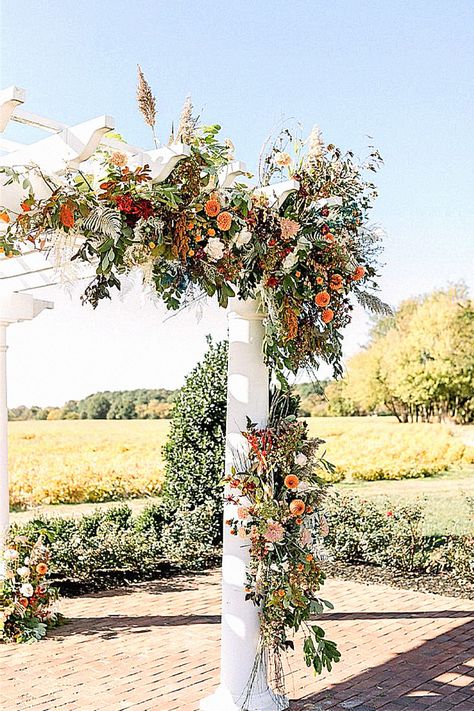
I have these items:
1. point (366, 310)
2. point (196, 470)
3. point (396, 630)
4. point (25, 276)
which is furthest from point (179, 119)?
point (196, 470)

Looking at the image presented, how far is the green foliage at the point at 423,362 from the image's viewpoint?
357 inches

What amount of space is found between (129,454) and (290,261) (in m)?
5.96

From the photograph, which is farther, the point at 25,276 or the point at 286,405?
the point at 25,276

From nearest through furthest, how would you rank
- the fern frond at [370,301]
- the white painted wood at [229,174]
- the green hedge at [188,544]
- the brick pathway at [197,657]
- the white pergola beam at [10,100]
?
the white pergola beam at [10,100] < the white painted wood at [229,174] < the fern frond at [370,301] < the brick pathway at [197,657] < the green hedge at [188,544]

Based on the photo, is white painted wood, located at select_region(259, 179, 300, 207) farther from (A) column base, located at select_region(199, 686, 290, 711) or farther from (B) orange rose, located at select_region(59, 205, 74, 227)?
(A) column base, located at select_region(199, 686, 290, 711)

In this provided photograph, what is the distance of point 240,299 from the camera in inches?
141

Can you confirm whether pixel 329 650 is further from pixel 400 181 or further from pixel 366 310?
pixel 400 181

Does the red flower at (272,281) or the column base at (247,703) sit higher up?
the red flower at (272,281)

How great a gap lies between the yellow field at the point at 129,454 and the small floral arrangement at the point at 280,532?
4.87 meters

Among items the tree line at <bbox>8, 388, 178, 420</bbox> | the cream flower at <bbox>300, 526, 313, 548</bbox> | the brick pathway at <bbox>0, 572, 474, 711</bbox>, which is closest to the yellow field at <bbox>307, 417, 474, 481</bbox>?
the tree line at <bbox>8, 388, 178, 420</bbox>

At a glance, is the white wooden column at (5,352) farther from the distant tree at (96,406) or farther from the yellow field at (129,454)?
the distant tree at (96,406)

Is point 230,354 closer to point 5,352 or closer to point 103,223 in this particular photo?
point 103,223

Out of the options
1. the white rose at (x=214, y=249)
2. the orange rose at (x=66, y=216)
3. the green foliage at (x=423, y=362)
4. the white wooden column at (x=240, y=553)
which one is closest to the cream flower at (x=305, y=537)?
the white wooden column at (x=240, y=553)

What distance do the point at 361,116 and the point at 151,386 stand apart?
382 centimetres
